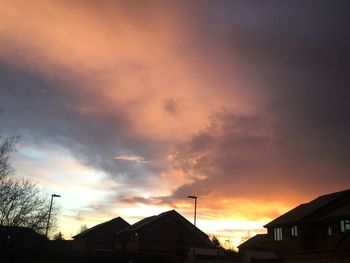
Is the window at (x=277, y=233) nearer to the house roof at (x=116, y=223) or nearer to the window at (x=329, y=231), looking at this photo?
the window at (x=329, y=231)

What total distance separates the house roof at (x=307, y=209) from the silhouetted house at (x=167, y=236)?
52.1 feet

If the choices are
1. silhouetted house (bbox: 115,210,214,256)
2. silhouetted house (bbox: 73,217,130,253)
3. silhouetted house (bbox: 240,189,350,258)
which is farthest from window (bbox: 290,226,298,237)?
silhouetted house (bbox: 73,217,130,253)

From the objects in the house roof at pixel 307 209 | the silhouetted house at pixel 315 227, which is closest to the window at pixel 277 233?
the silhouetted house at pixel 315 227

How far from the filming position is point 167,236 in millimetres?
67562

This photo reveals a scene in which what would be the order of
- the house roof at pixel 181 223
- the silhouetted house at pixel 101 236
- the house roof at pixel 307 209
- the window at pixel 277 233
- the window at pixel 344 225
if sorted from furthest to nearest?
the silhouetted house at pixel 101 236 → the house roof at pixel 181 223 → the window at pixel 277 233 → the house roof at pixel 307 209 → the window at pixel 344 225

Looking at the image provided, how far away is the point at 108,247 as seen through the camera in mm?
83688

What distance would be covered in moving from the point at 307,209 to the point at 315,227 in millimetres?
3853

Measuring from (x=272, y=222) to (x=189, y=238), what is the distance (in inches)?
681

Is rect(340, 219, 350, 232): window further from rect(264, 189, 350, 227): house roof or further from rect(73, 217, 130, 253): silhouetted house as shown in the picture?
rect(73, 217, 130, 253): silhouetted house

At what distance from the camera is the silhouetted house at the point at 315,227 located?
1812 inches

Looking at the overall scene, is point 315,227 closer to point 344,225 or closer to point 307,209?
point 307,209

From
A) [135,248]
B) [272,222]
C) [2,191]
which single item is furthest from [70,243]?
[2,191]

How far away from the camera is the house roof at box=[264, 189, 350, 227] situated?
→ 5078 centimetres

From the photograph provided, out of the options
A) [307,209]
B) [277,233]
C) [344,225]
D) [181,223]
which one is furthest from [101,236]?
[344,225]
